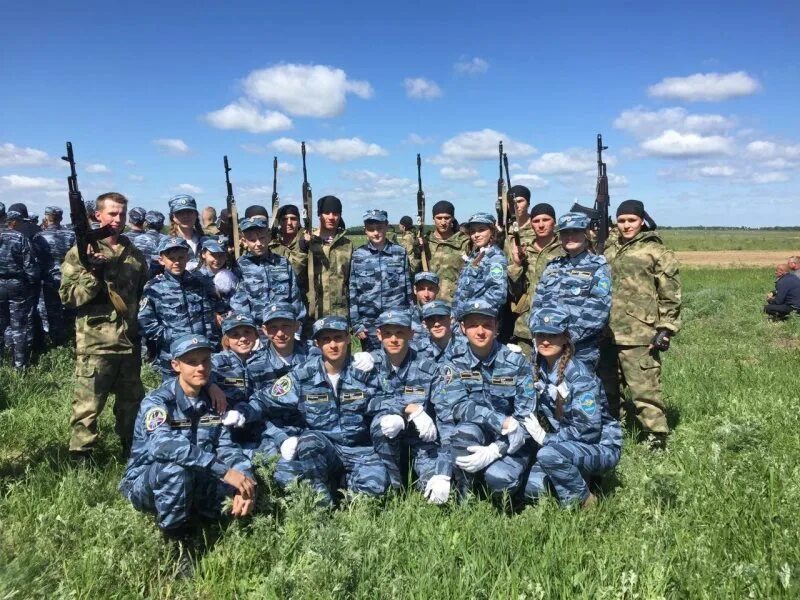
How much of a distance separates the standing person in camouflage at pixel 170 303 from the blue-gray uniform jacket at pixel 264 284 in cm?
79

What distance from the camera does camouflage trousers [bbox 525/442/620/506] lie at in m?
4.19

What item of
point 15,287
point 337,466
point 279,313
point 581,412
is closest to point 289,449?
point 337,466

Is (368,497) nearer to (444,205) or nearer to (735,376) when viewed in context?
(444,205)

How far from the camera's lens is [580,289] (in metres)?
5.37

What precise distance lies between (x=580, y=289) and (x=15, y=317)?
340 inches

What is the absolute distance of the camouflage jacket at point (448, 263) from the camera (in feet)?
25.1

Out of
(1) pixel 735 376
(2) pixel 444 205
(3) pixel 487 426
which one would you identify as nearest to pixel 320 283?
(2) pixel 444 205

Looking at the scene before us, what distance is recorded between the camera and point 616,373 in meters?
6.39

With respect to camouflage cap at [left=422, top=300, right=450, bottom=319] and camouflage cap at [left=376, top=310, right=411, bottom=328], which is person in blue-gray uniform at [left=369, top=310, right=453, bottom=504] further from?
camouflage cap at [left=422, top=300, right=450, bottom=319]

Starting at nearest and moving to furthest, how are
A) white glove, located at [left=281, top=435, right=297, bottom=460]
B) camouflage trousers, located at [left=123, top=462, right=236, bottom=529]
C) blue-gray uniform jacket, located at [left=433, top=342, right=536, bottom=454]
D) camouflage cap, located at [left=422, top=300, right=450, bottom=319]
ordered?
camouflage trousers, located at [left=123, top=462, right=236, bottom=529]
white glove, located at [left=281, top=435, right=297, bottom=460]
blue-gray uniform jacket, located at [left=433, top=342, right=536, bottom=454]
camouflage cap, located at [left=422, top=300, right=450, bottom=319]

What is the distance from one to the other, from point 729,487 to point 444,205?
4.86 metres

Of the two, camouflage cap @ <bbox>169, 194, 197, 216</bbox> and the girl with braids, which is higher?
camouflage cap @ <bbox>169, 194, 197, 216</bbox>

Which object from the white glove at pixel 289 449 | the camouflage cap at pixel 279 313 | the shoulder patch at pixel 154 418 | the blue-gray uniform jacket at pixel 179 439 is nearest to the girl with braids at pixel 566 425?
the white glove at pixel 289 449

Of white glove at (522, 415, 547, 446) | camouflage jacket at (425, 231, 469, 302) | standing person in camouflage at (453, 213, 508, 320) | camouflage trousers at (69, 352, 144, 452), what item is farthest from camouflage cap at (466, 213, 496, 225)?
camouflage trousers at (69, 352, 144, 452)
